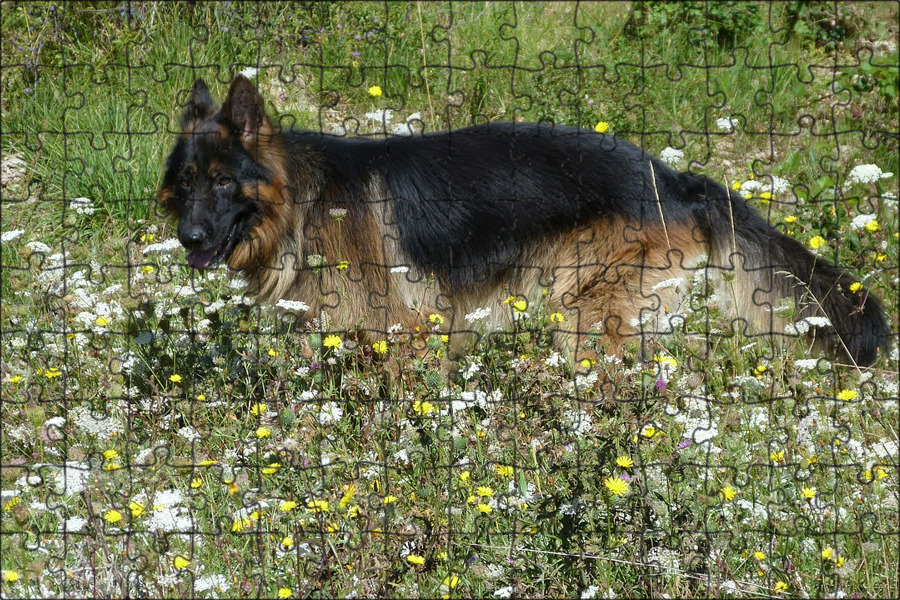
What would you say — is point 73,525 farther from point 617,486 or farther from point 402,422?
point 617,486

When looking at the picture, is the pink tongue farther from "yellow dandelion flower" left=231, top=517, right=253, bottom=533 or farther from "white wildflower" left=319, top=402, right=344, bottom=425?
"yellow dandelion flower" left=231, top=517, right=253, bottom=533

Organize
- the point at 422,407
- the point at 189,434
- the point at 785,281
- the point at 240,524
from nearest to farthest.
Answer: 1. the point at 240,524
2. the point at 422,407
3. the point at 189,434
4. the point at 785,281

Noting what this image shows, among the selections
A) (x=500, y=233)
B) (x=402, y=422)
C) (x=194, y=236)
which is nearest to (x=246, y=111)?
(x=194, y=236)

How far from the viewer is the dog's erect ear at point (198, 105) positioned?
5008mm

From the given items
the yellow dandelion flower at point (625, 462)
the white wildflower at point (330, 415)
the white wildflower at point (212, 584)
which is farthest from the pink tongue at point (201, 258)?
the yellow dandelion flower at point (625, 462)

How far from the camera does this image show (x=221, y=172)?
16.3ft

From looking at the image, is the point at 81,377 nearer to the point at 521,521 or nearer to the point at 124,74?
the point at 521,521

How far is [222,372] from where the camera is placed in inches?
184

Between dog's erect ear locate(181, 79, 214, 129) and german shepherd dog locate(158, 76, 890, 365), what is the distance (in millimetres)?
12

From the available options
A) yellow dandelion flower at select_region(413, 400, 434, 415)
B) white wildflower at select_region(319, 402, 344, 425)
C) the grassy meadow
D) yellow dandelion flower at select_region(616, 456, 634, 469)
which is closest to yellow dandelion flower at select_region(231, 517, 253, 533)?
the grassy meadow

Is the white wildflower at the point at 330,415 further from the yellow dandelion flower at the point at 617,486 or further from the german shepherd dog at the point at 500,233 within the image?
the yellow dandelion flower at the point at 617,486

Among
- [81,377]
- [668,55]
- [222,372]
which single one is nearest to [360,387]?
[222,372]

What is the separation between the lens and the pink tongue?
507cm

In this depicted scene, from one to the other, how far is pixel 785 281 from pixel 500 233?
177cm
